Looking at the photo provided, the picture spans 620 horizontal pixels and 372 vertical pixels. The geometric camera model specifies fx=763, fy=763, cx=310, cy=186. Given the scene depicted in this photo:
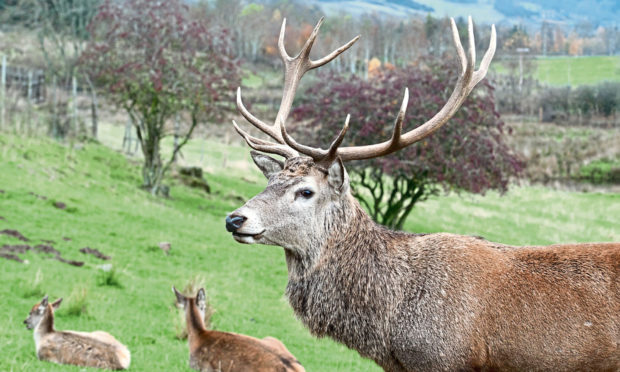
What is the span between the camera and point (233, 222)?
4961 millimetres

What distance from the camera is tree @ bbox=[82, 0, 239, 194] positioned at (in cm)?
2203

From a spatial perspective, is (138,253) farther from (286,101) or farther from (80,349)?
(286,101)

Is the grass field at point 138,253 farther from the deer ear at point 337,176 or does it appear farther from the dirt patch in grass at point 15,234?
the deer ear at point 337,176

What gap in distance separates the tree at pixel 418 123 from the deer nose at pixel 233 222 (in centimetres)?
1437

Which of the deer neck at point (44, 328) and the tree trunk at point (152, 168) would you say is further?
the tree trunk at point (152, 168)

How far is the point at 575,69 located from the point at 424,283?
87.9 metres

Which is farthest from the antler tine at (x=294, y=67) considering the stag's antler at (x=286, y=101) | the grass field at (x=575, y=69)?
the grass field at (x=575, y=69)

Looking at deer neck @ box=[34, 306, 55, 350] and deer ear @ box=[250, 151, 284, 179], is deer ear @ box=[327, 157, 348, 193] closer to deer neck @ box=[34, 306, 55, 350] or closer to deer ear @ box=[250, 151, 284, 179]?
deer ear @ box=[250, 151, 284, 179]

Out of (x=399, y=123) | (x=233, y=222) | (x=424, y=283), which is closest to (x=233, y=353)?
(x=233, y=222)

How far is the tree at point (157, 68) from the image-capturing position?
72.3ft

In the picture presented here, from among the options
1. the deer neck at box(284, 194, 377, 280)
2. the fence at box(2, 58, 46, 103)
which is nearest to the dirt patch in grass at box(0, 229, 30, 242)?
the deer neck at box(284, 194, 377, 280)

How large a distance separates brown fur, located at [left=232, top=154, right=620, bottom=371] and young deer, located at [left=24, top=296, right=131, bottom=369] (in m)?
2.80

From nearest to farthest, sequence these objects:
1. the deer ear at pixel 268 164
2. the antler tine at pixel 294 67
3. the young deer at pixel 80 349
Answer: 1. the deer ear at pixel 268 164
2. the antler tine at pixel 294 67
3. the young deer at pixel 80 349

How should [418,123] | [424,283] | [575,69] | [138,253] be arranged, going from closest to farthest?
[424,283]
[138,253]
[418,123]
[575,69]
